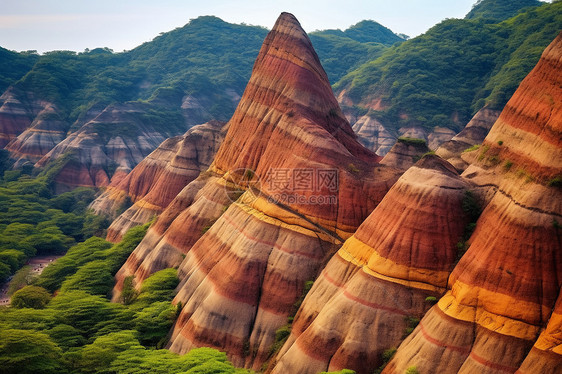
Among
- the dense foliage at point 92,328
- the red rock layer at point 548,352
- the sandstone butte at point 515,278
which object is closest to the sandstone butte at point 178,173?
the dense foliage at point 92,328

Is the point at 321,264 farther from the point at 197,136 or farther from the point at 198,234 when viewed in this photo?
the point at 197,136

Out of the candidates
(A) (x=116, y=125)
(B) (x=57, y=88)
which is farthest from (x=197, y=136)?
(B) (x=57, y=88)

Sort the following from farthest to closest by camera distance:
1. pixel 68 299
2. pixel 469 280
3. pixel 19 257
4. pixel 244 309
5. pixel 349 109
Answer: pixel 349 109
pixel 19 257
pixel 68 299
pixel 244 309
pixel 469 280

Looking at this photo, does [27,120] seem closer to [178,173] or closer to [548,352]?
[178,173]

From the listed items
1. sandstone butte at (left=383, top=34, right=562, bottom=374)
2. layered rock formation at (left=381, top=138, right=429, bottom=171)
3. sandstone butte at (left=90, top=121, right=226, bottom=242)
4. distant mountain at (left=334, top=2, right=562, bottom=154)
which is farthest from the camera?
distant mountain at (left=334, top=2, right=562, bottom=154)

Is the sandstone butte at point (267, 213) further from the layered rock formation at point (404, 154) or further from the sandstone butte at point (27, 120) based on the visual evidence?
the sandstone butte at point (27, 120)

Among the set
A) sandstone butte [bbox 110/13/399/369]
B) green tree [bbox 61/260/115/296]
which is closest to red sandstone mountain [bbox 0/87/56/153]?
green tree [bbox 61/260/115/296]

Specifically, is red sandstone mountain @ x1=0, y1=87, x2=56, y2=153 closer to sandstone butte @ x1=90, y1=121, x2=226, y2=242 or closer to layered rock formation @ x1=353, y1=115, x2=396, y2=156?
sandstone butte @ x1=90, y1=121, x2=226, y2=242
